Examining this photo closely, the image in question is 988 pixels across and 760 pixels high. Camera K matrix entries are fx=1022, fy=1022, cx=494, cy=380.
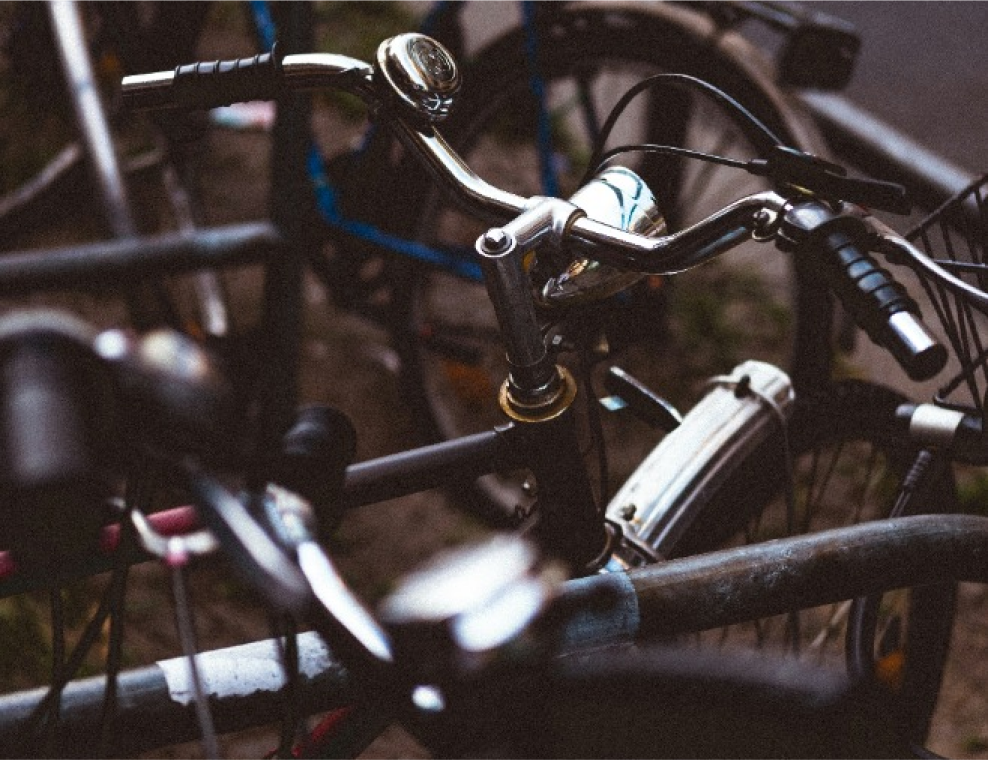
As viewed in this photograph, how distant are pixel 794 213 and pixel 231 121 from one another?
8.97ft

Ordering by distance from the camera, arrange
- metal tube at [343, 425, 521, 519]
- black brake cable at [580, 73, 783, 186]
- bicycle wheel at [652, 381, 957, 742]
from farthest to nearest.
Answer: bicycle wheel at [652, 381, 957, 742] < metal tube at [343, 425, 521, 519] < black brake cable at [580, 73, 783, 186]

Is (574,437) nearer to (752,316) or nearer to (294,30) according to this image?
(294,30)

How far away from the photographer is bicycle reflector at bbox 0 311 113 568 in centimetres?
69

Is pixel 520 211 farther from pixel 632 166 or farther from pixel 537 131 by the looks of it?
pixel 537 131

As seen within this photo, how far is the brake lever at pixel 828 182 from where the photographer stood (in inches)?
37.4

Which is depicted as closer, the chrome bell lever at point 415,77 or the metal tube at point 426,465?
the chrome bell lever at point 415,77

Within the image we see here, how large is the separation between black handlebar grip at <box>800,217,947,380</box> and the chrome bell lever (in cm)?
45

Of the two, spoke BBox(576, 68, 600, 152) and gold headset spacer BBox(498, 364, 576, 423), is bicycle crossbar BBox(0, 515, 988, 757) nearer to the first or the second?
gold headset spacer BBox(498, 364, 576, 423)

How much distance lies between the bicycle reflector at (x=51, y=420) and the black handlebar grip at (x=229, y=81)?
556mm

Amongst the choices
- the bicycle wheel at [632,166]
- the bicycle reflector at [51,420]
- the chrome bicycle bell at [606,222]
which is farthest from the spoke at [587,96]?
the bicycle reflector at [51,420]

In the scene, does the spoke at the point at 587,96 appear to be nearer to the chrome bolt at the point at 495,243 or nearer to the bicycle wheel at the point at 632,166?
the bicycle wheel at the point at 632,166

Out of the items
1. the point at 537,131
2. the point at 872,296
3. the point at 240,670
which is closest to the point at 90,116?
the point at 537,131

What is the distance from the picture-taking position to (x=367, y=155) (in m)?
2.61

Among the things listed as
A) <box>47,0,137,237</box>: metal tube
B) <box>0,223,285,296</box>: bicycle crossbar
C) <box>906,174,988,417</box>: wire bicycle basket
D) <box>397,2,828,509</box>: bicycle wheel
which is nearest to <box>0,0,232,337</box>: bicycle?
<box>47,0,137,237</box>: metal tube
